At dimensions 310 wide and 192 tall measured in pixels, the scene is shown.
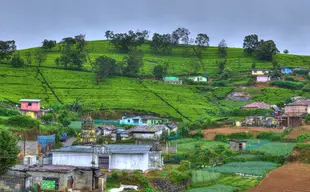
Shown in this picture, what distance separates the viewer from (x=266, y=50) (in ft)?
380

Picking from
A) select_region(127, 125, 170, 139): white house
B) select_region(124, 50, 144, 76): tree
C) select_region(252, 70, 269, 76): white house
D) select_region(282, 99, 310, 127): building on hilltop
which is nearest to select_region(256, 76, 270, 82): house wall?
select_region(252, 70, 269, 76): white house

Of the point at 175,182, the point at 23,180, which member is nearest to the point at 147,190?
the point at 175,182

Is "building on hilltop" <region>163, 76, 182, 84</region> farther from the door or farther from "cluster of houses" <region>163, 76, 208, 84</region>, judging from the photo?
the door

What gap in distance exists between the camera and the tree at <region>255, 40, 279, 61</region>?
115750 millimetres

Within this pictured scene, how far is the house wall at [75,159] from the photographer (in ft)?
126

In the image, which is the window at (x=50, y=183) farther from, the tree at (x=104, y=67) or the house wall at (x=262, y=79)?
the house wall at (x=262, y=79)

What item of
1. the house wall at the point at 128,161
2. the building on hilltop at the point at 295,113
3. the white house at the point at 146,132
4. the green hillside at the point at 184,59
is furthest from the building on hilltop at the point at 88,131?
the green hillside at the point at 184,59

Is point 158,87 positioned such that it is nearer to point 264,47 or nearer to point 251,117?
point 251,117

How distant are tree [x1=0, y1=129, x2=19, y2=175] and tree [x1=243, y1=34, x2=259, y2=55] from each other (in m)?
98.2

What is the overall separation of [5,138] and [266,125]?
44278mm

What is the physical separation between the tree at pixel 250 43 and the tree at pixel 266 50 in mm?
3825

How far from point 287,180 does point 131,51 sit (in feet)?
262

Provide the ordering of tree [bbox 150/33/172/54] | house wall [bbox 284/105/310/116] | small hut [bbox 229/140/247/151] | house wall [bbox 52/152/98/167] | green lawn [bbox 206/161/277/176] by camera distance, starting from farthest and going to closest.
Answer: tree [bbox 150/33/172/54] < house wall [bbox 284/105/310/116] < small hut [bbox 229/140/247/151] < green lawn [bbox 206/161/277/176] < house wall [bbox 52/152/98/167]

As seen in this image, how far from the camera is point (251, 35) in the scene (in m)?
122
